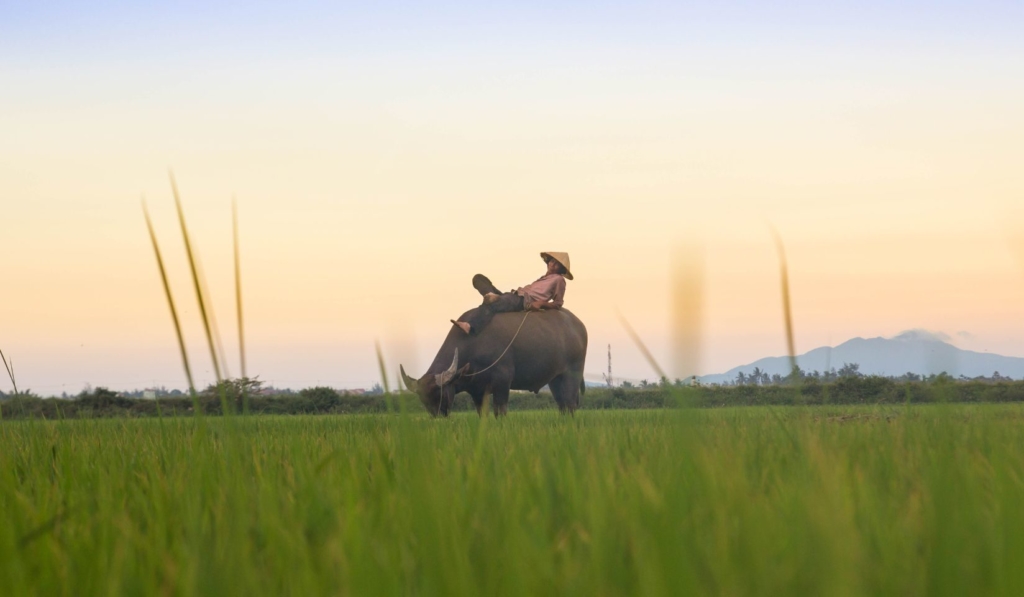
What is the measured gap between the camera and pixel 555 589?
117 cm

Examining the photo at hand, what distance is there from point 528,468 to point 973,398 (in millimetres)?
18076

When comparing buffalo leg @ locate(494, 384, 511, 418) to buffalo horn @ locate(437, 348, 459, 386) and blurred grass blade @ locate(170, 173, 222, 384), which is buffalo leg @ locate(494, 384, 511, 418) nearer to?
buffalo horn @ locate(437, 348, 459, 386)

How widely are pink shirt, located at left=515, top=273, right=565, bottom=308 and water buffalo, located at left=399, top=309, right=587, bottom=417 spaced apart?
0.17 meters

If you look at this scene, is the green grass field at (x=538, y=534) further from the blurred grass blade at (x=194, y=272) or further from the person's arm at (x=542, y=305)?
the person's arm at (x=542, y=305)

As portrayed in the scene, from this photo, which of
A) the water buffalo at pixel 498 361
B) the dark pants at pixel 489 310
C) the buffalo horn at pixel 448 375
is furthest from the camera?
the dark pants at pixel 489 310

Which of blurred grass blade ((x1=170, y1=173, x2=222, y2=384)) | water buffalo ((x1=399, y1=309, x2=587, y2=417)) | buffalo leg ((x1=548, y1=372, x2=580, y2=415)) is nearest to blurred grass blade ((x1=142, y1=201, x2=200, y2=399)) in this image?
blurred grass blade ((x1=170, y1=173, x2=222, y2=384))

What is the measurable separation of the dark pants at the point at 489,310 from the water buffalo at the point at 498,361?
0.06 meters

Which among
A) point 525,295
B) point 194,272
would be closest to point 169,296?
point 194,272

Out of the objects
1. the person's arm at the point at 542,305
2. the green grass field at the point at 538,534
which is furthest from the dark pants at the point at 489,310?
the green grass field at the point at 538,534

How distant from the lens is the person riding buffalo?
9.30m

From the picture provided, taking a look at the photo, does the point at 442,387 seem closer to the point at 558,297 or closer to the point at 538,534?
the point at 558,297

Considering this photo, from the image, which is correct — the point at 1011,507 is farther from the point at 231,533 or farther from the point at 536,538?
the point at 231,533

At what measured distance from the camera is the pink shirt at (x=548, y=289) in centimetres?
986

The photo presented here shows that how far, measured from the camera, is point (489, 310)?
935cm
